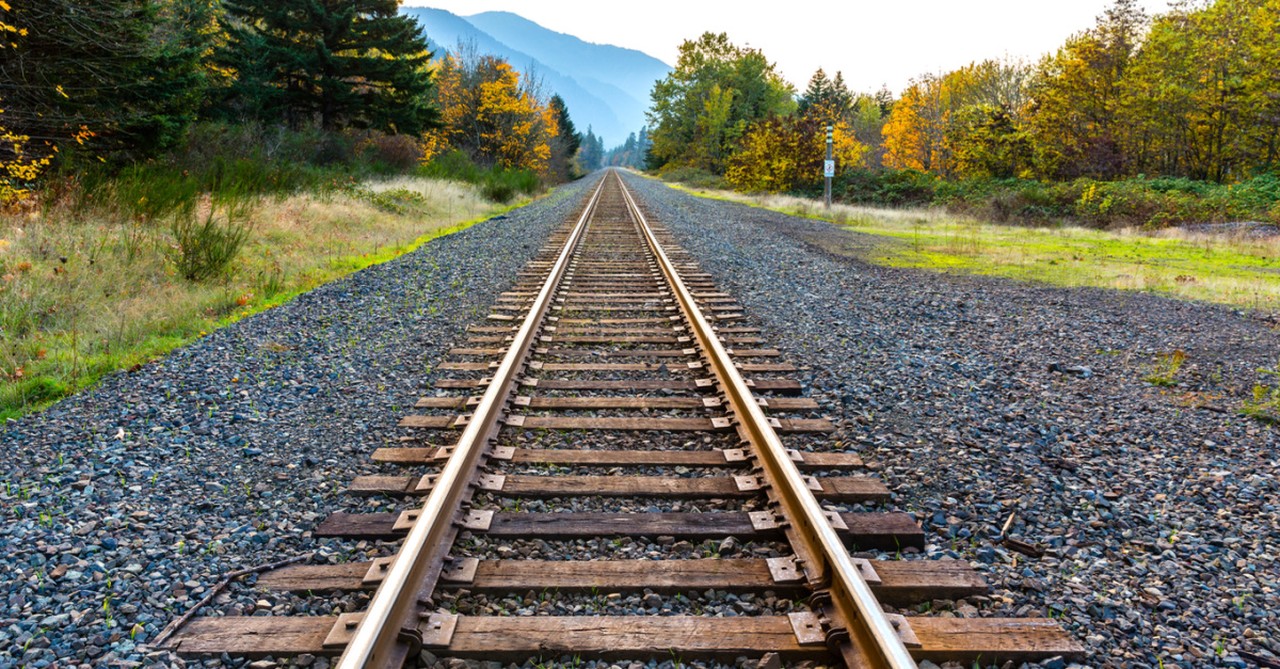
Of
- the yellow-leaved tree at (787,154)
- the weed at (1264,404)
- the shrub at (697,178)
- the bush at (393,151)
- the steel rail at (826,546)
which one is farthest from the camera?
the shrub at (697,178)

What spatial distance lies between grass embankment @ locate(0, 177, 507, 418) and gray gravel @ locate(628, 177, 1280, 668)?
17.9ft

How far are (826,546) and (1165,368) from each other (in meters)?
4.57

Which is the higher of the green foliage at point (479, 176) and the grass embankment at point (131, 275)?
the green foliage at point (479, 176)

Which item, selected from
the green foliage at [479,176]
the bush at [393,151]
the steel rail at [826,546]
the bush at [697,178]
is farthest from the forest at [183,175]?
the bush at [697,178]

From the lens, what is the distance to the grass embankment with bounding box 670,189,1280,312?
9.66 m

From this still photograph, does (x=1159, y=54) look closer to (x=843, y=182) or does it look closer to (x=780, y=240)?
(x=843, y=182)

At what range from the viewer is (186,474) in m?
3.53

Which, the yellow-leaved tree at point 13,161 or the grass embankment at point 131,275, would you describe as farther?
the yellow-leaved tree at point 13,161

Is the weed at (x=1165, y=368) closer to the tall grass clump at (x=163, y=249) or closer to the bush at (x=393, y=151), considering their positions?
the tall grass clump at (x=163, y=249)

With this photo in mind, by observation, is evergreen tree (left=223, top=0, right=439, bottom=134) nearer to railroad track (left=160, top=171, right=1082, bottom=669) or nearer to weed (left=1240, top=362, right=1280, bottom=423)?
railroad track (left=160, top=171, right=1082, bottom=669)

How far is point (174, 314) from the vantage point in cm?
702

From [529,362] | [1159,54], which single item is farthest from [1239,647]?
[1159,54]

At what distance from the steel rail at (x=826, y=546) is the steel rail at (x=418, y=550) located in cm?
140

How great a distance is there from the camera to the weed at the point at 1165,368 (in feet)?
16.9
